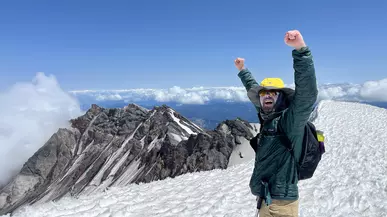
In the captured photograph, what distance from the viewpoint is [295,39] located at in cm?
387

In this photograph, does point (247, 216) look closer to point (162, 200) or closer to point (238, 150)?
point (162, 200)

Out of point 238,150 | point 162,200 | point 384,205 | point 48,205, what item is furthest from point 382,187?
point 238,150

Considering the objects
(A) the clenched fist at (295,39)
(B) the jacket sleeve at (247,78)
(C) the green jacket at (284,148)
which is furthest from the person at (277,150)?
(B) the jacket sleeve at (247,78)

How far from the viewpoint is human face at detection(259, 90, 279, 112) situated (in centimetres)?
470

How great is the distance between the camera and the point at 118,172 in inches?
4316

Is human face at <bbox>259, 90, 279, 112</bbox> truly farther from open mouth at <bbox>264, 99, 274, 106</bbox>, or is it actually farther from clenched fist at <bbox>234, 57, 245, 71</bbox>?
clenched fist at <bbox>234, 57, 245, 71</bbox>

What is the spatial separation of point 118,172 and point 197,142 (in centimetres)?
4348

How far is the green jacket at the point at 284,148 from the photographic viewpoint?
13.5 feet

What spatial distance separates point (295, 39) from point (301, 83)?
581mm

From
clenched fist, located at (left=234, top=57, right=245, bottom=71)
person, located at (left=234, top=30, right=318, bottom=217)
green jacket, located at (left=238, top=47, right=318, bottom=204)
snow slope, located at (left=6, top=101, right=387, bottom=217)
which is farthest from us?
snow slope, located at (left=6, top=101, right=387, bottom=217)

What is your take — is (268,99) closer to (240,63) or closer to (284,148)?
(284,148)

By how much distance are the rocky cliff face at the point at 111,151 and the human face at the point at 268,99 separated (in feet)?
239

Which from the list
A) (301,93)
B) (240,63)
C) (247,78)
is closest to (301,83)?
(301,93)

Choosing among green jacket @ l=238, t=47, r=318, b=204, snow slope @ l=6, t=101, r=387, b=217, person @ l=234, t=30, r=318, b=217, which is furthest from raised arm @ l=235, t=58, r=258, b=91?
snow slope @ l=6, t=101, r=387, b=217
